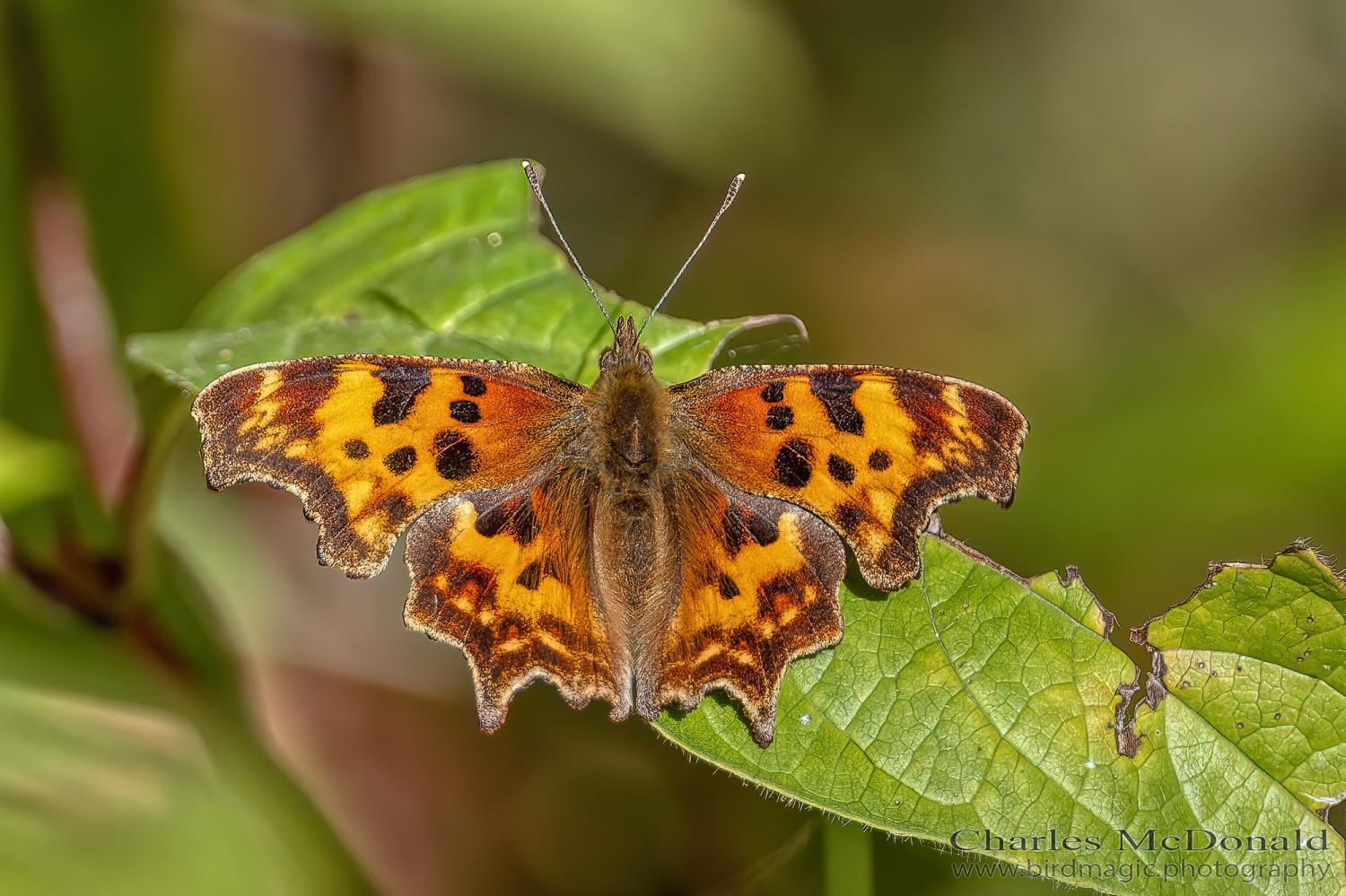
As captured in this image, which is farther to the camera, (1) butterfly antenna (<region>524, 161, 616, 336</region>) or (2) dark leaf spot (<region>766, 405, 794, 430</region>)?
(1) butterfly antenna (<region>524, 161, 616, 336</region>)

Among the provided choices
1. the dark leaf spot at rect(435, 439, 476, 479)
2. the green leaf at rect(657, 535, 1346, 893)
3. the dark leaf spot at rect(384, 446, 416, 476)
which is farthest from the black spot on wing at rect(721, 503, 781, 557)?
the dark leaf spot at rect(384, 446, 416, 476)

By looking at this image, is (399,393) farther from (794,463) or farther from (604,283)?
(604,283)

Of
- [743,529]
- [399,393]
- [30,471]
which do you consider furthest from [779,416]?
[30,471]

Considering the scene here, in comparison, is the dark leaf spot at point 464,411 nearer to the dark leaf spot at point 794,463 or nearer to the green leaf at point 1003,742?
the dark leaf spot at point 794,463

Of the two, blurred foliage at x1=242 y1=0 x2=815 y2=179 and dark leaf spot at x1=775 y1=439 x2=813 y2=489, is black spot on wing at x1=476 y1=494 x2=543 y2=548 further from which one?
blurred foliage at x1=242 y1=0 x2=815 y2=179

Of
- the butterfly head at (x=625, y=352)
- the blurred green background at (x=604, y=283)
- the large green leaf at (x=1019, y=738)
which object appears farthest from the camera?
the blurred green background at (x=604, y=283)

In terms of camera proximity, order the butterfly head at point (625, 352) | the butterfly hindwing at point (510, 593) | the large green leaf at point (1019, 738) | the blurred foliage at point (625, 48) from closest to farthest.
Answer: the large green leaf at point (1019, 738), the butterfly hindwing at point (510, 593), the butterfly head at point (625, 352), the blurred foliage at point (625, 48)

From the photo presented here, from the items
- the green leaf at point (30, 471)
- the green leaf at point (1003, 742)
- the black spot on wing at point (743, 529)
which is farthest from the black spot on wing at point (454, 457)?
the green leaf at point (30, 471)
